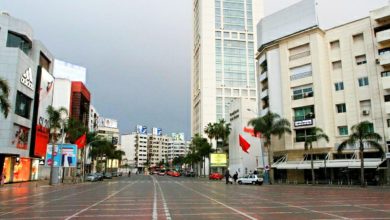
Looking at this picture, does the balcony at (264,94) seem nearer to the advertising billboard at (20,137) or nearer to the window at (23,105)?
the window at (23,105)

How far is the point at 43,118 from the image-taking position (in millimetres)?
65875

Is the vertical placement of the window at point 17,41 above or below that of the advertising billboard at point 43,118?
A: above

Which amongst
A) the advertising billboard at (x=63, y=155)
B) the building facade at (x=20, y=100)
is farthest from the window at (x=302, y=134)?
the building facade at (x=20, y=100)

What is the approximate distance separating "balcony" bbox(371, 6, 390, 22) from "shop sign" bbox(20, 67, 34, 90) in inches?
1986

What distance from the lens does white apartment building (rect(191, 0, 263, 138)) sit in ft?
466

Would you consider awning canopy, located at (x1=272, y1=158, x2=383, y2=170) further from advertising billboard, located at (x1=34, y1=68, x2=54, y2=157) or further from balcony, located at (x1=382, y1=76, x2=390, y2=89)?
advertising billboard, located at (x1=34, y1=68, x2=54, y2=157)

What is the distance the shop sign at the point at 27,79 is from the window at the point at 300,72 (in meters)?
41.6

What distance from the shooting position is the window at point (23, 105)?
Answer: 55.3m

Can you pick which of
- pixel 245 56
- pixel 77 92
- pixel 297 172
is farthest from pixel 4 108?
pixel 245 56

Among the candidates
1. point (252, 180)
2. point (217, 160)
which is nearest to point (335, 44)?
point (252, 180)

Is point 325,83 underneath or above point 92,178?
above

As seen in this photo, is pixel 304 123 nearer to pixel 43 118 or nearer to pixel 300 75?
pixel 300 75

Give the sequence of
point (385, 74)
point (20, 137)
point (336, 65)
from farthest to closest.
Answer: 1. point (336, 65)
2. point (20, 137)
3. point (385, 74)

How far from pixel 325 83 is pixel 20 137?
4638cm
